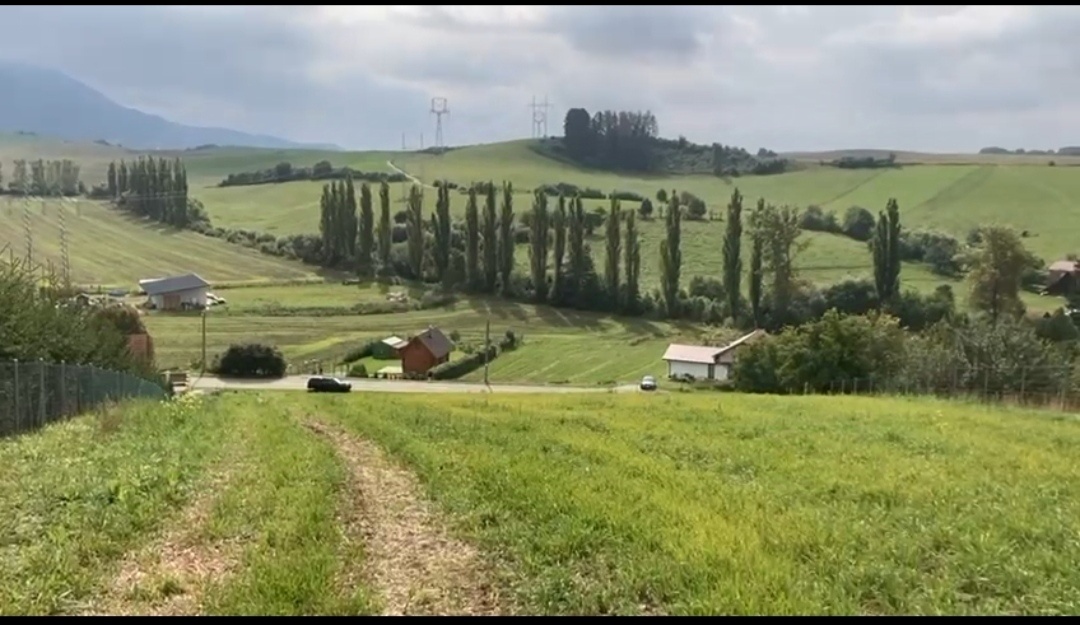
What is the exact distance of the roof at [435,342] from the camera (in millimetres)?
74500

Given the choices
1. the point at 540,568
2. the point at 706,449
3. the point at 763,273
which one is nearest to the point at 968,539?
the point at 540,568

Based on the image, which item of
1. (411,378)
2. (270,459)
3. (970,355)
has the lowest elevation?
(411,378)

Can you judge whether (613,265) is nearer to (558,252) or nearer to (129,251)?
(558,252)

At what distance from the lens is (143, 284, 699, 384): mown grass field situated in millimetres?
72188

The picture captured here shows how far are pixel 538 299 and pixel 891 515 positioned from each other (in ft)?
292

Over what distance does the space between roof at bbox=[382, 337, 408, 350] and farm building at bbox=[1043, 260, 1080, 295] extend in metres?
54.3

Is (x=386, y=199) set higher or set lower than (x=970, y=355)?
higher

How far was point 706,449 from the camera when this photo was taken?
15156mm

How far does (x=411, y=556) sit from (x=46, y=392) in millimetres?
15807

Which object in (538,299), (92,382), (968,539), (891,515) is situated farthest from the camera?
(538,299)

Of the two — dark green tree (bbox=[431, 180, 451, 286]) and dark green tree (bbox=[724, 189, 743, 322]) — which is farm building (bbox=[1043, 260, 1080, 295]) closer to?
dark green tree (bbox=[724, 189, 743, 322])

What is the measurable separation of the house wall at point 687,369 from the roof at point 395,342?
2079 centimetres

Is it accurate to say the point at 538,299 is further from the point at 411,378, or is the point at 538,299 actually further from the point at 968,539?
the point at 968,539

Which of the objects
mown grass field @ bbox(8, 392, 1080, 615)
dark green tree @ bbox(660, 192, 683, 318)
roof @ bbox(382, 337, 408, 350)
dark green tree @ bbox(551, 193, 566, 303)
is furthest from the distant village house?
mown grass field @ bbox(8, 392, 1080, 615)
